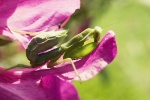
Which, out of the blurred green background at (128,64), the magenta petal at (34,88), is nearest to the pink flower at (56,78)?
the magenta petal at (34,88)

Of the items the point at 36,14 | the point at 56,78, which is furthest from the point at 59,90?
the point at 36,14

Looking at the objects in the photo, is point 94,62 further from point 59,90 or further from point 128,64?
point 128,64

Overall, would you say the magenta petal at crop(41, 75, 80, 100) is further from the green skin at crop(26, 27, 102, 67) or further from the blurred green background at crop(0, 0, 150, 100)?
the blurred green background at crop(0, 0, 150, 100)

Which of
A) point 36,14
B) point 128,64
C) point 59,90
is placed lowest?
point 59,90

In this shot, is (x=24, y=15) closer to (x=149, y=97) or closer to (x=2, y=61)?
(x=2, y=61)

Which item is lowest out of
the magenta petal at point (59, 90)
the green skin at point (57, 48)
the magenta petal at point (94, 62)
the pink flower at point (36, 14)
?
the magenta petal at point (59, 90)

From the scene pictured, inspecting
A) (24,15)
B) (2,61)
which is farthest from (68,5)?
(2,61)

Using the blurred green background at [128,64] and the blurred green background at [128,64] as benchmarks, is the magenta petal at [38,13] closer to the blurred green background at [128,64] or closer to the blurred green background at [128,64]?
the blurred green background at [128,64]
